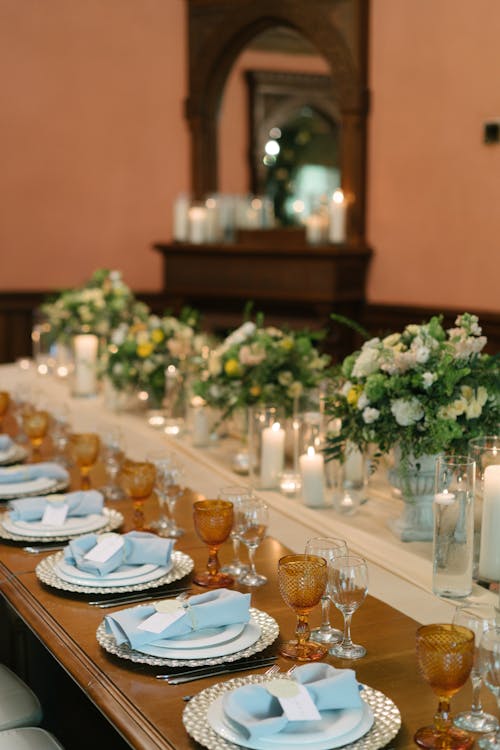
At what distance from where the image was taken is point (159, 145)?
762cm

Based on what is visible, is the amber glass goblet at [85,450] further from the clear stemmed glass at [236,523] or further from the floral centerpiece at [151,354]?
the floral centerpiece at [151,354]

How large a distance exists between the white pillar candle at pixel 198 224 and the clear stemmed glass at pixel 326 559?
17.9ft

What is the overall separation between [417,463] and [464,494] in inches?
12.7

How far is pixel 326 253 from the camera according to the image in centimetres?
625

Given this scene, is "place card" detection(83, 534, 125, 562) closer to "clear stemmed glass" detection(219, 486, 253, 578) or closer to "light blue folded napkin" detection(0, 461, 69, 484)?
"clear stemmed glass" detection(219, 486, 253, 578)

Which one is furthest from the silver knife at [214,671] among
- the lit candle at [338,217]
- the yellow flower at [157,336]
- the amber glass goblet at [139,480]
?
the lit candle at [338,217]

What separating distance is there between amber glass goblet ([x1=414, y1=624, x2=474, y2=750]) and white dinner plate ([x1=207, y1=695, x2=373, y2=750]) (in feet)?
0.28

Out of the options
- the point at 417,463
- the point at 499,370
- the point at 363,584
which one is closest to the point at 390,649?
the point at 363,584

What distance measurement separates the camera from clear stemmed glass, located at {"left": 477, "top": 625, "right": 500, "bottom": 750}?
1414 mm

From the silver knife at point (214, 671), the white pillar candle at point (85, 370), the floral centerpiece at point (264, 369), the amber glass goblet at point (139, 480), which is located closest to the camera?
the silver knife at point (214, 671)

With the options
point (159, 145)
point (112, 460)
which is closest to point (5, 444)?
point (112, 460)

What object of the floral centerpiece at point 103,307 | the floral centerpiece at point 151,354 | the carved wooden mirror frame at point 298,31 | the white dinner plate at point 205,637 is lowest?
the white dinner plate at point 205,637

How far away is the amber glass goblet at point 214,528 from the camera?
2.10 meters

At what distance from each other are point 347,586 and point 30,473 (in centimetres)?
138
